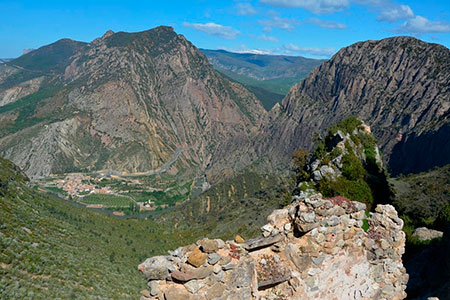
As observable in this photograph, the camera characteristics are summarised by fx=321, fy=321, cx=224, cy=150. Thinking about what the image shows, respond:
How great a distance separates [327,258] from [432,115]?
193 meters

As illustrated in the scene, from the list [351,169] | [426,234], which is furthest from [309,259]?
[351,169]

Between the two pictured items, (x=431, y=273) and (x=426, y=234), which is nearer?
(x=431, y=273)

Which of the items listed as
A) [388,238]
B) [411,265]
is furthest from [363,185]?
[388,238]

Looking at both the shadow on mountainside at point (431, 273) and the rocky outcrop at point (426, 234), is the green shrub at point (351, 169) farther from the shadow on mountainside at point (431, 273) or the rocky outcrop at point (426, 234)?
the shadow on mountainside at point (431, 273)

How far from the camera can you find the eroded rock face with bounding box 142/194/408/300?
52.1 feet

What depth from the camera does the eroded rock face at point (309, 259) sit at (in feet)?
52.1

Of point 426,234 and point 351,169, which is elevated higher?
point 351,169

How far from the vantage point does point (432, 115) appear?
177 meters

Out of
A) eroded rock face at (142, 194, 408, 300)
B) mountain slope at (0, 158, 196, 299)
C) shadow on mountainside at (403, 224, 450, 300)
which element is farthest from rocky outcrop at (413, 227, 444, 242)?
mountain slope at (0, 158, 196, 299)

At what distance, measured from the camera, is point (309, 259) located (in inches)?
728

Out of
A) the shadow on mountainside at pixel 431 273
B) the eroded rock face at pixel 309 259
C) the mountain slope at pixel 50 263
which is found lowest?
the mountain slope at pixel 50 263

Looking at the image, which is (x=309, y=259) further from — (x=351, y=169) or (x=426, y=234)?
(x=351, y=169)

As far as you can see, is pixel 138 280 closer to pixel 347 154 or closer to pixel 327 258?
A: pixel 347 154

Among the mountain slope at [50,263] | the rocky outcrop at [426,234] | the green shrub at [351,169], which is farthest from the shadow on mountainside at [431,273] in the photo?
the mountain slope at [50,263]
